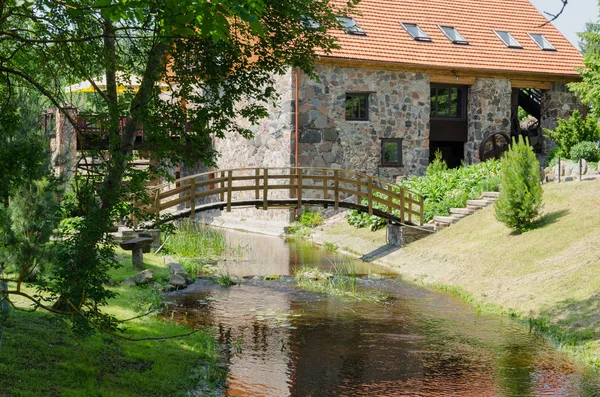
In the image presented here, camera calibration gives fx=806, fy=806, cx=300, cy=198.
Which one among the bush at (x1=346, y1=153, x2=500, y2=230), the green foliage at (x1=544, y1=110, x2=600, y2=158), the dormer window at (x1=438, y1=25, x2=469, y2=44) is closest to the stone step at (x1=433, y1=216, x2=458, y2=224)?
the bush at (x1=346, y1=153, x2=500, y2=230)

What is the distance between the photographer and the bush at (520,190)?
1784 centimetres

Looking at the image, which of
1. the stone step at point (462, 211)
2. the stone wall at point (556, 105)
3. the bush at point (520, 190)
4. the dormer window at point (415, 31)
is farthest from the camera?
the stone wall at point (556, 105)

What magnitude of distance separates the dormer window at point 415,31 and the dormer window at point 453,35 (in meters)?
1.03

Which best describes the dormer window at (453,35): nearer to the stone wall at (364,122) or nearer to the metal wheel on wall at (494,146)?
the stone wall at (364,122)

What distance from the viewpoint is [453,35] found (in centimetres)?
2902

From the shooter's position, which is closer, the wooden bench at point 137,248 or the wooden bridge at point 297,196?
the wooden bench at point 137,248

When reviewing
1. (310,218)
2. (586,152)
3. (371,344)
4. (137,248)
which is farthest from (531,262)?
(310,218)

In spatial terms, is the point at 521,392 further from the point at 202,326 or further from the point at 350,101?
the point at 350,101

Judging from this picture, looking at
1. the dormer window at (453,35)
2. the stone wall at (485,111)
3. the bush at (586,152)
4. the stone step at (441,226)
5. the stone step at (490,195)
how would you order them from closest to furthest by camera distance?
the stone step at (441,226) → the stone step at (490,195) → the bush at (586,152) → the stone wall at (485,111) → the dormer window at (453,35)

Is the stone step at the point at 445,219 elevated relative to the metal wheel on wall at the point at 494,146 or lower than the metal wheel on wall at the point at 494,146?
lower

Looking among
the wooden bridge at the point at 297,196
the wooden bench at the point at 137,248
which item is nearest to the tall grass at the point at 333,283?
the wooden bridge at the point at 297,196

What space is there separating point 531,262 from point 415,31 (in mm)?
14248

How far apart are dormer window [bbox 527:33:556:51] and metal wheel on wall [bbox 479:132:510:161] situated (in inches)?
169

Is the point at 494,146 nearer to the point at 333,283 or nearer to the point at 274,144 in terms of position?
the point at 274,144
